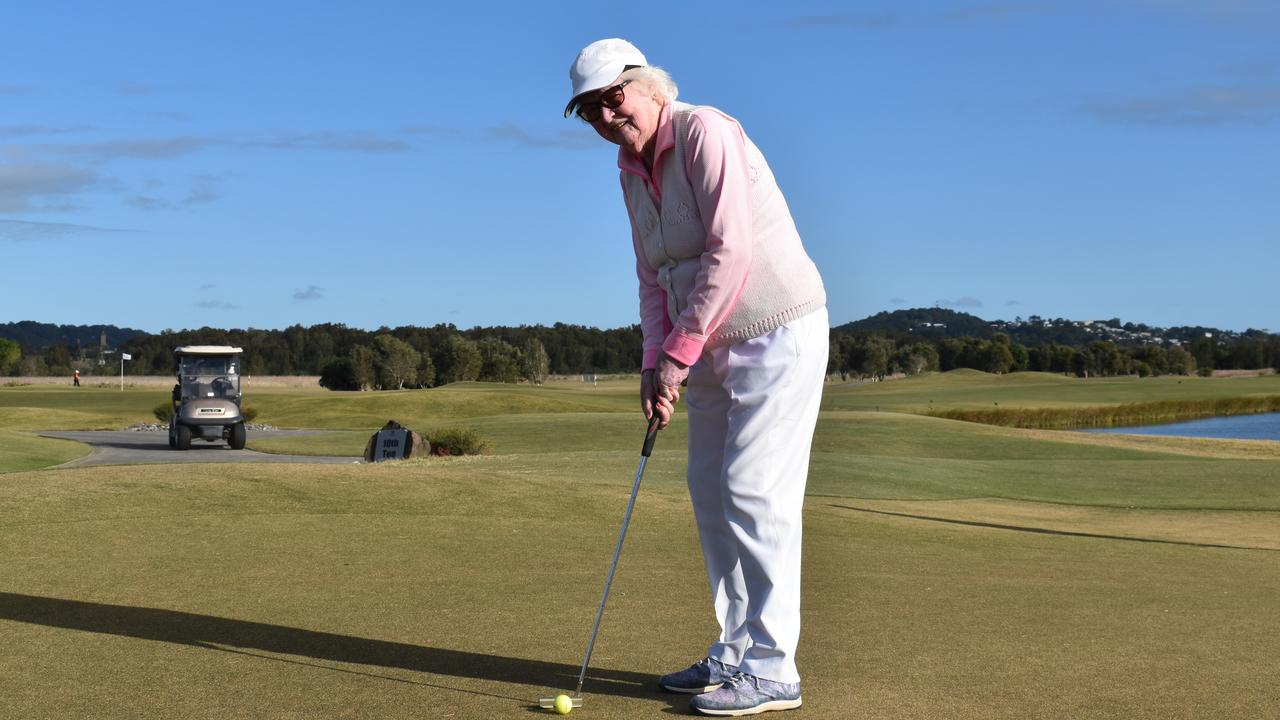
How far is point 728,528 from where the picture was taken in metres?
4.59

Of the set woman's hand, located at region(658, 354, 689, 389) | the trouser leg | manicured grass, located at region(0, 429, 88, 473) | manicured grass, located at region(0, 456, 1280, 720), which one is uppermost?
woman's hand, located at region(658, 354, 689, 389)

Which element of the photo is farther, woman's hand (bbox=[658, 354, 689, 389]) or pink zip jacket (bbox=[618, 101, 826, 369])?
woman's hand (bbox=[658, 354, 689, 389])

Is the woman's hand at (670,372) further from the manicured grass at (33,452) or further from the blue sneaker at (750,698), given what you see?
the manicured grass at (33,452)

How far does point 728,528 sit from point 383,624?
1.90 m

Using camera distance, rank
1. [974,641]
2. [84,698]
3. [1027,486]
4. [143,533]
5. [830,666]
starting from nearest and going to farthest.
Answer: [84,698] < [830,666] < [974,641] < [143,533] < [1027,486]

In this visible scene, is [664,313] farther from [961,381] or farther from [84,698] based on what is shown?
[961,381]

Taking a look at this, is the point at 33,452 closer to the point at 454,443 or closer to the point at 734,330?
the point at 454,443

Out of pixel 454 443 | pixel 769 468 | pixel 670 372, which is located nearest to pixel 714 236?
pixel 670 372

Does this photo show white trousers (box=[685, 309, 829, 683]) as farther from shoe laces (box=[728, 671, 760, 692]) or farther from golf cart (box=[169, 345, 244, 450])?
golf cart (box=[169, 345, 244, 450])

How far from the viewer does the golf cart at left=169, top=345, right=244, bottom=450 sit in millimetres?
29422

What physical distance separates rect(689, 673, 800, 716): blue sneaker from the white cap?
2.05m

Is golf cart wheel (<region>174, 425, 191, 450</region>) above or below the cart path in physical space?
above

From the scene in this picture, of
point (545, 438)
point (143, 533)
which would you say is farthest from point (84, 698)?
point (545, 438)

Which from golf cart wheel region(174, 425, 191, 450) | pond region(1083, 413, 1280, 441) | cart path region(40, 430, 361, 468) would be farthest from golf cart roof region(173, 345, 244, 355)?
pond region(1083, 413, 1280, 441)
